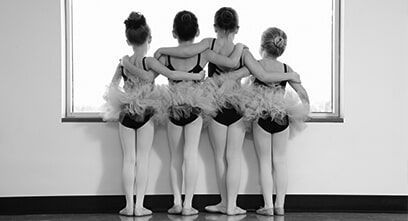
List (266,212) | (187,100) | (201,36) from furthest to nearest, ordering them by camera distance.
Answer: (201,36) → (266,212) → (187,100)

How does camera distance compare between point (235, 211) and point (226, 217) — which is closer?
point (226, 217)

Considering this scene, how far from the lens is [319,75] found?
5.84m

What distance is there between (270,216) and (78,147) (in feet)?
5.14

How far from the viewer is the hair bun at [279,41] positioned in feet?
17.7

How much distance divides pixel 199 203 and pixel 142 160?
0.62 m

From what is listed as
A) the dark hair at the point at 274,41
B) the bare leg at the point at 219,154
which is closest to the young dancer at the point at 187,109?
the bare leg at the point at 219,154

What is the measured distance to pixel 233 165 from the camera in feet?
17.5

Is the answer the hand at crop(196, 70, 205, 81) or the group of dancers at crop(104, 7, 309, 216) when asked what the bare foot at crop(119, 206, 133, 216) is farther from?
the hand at crop(196, 70, 205, 81)

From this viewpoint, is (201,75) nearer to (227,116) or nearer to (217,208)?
(227,116)

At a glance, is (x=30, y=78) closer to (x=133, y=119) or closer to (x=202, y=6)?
(x=133, y=119)

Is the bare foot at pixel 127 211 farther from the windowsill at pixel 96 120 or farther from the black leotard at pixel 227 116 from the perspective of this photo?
the black leotard at pixel 227 116

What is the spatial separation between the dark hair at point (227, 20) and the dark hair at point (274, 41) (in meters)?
0.25

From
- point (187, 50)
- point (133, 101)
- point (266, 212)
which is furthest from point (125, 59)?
point (266, 212)

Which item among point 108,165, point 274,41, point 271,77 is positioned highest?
point 274,41
